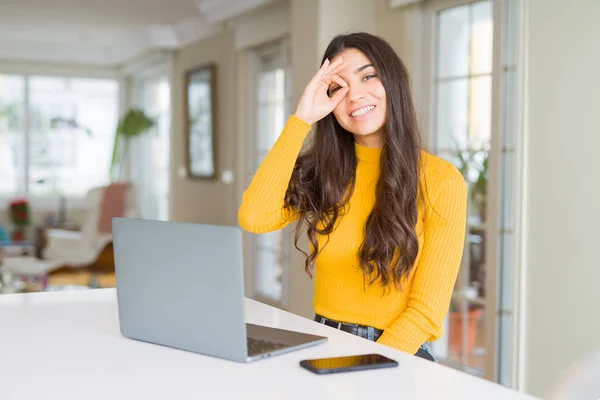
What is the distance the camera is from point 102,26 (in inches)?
317

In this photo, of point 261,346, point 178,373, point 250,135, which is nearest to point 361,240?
point 261,346

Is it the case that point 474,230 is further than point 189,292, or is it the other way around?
point 474,230

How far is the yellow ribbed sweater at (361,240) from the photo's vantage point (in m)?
1.67

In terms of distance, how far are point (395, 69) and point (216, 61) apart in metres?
5.26

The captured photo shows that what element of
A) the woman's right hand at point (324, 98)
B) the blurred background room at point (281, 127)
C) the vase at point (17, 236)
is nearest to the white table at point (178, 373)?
the blurred background room at point (281, 127)

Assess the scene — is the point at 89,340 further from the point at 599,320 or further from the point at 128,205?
the point at 128,205

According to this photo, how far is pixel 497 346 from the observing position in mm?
3570

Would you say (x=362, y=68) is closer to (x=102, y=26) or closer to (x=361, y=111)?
(x=361, y=111)

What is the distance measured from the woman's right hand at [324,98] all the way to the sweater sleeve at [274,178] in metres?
0.03

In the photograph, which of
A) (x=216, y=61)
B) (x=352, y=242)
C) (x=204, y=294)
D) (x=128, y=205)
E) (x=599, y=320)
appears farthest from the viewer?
(x=128, y=205)

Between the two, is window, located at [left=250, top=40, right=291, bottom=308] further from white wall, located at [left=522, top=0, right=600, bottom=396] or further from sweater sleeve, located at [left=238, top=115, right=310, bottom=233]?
sweater sleeve, located at [left=238, top=115, right=310, bottom=233]

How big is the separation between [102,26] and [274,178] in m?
6.77

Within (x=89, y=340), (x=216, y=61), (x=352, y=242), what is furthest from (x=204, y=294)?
(x=216, y=61)

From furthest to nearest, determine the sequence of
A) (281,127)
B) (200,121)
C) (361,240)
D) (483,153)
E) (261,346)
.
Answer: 1. (200,121)
2. (281,127)
3. (483,153)
4. (361,240)
5. (261,346)
